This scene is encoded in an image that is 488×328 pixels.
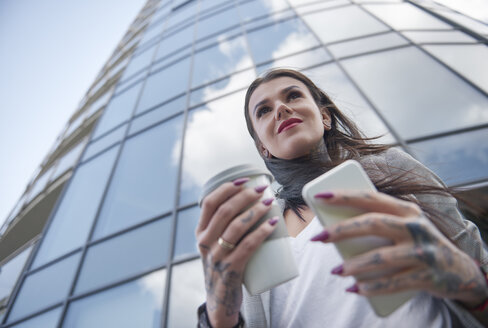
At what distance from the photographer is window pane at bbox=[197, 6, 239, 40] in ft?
21.4

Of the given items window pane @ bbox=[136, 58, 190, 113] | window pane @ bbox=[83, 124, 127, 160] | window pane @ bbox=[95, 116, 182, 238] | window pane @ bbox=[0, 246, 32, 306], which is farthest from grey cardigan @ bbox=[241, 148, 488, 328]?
window pane @ bbox=[0, 246, 32, 306]

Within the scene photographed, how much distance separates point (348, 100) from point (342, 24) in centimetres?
227

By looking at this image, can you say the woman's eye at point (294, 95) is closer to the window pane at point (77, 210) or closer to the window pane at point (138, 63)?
the window pane at point (77, 210)

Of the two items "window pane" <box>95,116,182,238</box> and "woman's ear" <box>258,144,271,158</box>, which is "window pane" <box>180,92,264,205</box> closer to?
"window pane" <box>95,116,182,238</box>

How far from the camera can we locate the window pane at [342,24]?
14.9ft

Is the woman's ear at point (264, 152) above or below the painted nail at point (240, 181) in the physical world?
below

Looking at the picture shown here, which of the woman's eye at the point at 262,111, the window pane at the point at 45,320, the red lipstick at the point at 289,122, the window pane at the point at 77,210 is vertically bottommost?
the window pane at the point at 45,320

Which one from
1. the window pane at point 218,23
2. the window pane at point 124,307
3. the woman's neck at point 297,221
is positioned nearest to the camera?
the woman's neck at point 297,221

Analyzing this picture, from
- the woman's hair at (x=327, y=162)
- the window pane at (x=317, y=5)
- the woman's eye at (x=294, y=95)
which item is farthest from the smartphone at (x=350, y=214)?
the window pane at (x=317, y=5)

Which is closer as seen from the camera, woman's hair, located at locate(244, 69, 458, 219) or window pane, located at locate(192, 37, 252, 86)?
woman's hair, located at locate(244, 69, 458, 219)

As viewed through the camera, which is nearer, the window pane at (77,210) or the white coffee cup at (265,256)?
the white coffee cup at (265,256)

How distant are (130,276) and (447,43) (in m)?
5.69

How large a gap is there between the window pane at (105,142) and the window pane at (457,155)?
545cm

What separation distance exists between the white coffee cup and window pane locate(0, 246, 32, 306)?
6.32 m
